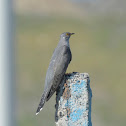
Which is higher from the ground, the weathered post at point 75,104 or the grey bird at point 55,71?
the grey bird at point 55,71

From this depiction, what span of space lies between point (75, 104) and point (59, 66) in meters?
1.39

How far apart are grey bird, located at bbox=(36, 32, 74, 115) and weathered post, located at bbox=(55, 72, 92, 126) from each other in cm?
52

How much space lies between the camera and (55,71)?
7.22 m

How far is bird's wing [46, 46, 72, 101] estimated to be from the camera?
6793mm

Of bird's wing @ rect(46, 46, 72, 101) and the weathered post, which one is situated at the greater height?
bird's wing @ rect(46, 46, 72, 101)

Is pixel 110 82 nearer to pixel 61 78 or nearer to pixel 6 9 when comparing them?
pixel 61 78

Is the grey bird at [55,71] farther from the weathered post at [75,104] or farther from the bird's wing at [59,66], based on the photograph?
the weathered post at [75,104]

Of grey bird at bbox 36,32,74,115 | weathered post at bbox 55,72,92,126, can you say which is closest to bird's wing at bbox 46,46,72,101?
grey bird at bbox 36,32,74,115

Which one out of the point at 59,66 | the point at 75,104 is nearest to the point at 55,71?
the point at 59,66

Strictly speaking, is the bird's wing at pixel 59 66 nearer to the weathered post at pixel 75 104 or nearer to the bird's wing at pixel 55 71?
the bird's wing at pixel 55 71

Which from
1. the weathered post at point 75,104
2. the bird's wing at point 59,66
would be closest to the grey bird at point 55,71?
the bird's wing at point 59,66

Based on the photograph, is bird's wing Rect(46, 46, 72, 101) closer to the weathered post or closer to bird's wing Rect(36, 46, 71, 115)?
bird's wing Rect(36, 46, 71, 115)

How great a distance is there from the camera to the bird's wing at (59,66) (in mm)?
6793

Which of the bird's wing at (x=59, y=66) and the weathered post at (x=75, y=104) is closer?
the weathered post at (x=75, y=104)
